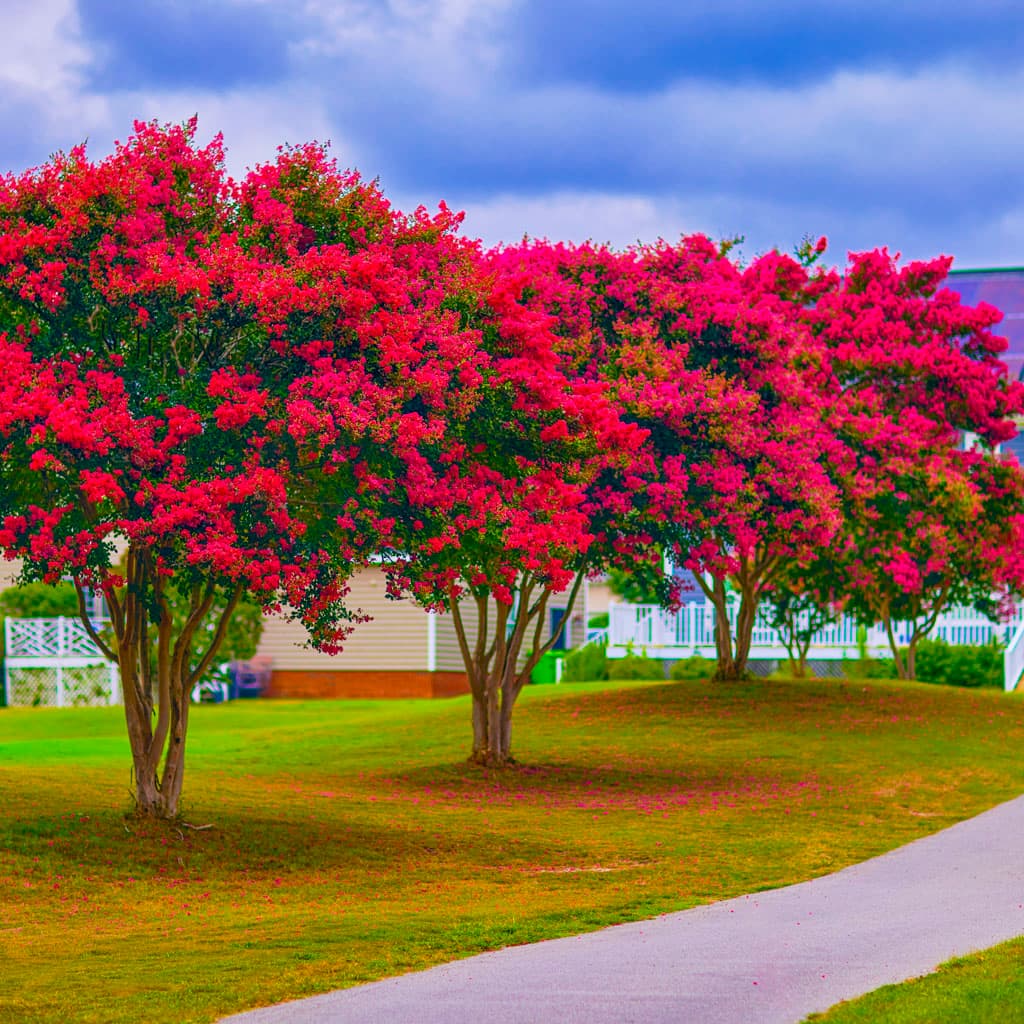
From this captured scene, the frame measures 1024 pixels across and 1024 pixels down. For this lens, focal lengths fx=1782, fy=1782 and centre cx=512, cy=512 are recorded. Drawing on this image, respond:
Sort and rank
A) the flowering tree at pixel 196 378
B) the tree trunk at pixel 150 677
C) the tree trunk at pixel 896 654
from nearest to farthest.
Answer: the flowering tree at pixel 196 378, the tree trunk at pixel 150 677, the tree trunk at pixel 896 654

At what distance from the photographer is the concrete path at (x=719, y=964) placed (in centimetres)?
915

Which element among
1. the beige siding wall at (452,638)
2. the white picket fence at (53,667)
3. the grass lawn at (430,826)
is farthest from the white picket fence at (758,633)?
the white picket fence at (53,667)

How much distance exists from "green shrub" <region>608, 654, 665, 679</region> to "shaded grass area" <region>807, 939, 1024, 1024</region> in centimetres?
3080

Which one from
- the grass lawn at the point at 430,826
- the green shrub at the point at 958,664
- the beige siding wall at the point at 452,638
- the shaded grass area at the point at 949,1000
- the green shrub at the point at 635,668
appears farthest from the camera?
the beige siding wall at the point at 452,638

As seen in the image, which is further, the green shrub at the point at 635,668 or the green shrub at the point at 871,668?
the green shrub at the point at 871,668

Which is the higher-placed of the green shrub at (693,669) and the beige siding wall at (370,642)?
the beige siding wall at (370,642)

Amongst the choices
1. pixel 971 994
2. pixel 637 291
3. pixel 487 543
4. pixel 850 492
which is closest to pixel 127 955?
pixel 971 994

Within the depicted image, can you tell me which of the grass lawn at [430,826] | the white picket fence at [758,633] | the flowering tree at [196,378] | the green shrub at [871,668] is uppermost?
the flowering tree at [196,378]

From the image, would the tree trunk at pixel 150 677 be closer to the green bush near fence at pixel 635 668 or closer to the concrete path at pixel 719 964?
the concrete path at pixel 719 964

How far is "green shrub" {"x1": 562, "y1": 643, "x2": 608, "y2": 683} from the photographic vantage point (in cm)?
4216

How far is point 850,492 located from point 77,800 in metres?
13.6

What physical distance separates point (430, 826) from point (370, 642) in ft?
80.8

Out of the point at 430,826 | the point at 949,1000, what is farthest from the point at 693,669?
A: the point at 949,1000

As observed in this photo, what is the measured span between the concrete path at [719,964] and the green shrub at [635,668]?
A: 25.8 meters
